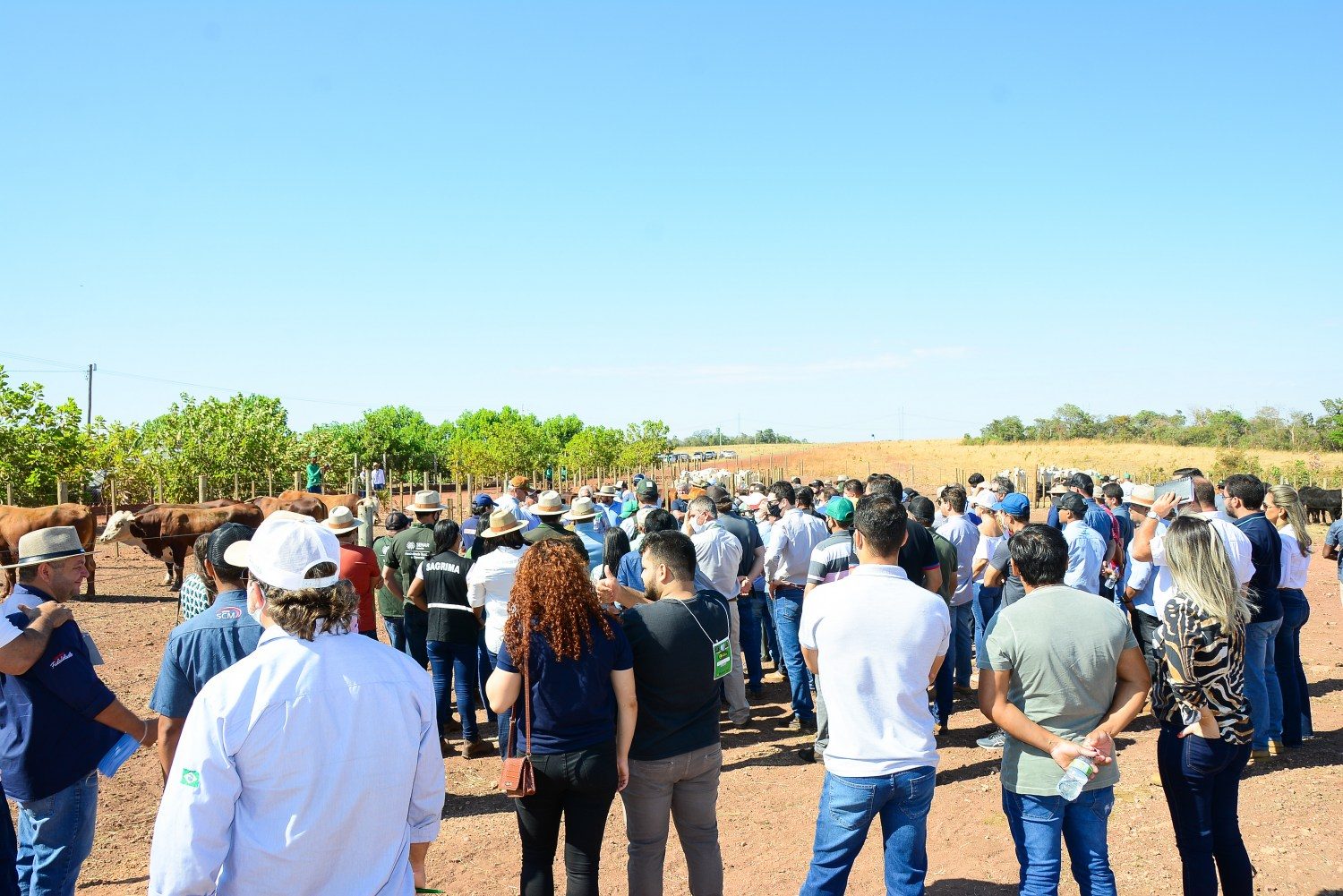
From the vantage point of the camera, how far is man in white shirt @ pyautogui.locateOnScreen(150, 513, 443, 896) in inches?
78.2

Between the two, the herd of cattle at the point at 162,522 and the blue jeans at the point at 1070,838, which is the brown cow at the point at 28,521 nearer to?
the herd of cattle at the point at 162,522

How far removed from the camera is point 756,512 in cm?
1141

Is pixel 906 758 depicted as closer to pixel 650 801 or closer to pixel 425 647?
pixel 650 801

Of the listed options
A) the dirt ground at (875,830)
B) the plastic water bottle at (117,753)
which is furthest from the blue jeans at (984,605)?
the plastic water bottle at (117,753)

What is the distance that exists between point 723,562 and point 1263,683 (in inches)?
150

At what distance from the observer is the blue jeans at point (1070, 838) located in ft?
11.3

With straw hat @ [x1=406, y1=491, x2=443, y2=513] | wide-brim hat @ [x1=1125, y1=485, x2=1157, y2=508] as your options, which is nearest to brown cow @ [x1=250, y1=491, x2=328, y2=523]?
straw hat @ [x1=406, y1=491, x2=443, y2=513]

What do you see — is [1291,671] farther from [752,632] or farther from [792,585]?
[752,632]

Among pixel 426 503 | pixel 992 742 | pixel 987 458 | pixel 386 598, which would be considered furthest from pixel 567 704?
pixel 987 458

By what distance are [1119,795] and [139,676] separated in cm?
940

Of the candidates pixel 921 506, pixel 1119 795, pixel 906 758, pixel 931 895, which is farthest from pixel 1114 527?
pixel 906 758

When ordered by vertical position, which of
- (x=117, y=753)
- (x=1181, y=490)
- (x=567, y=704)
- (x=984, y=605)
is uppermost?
(x=1181, y=490)

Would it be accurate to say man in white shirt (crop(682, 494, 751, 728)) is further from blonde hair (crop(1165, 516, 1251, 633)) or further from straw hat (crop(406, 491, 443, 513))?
blonde hair (crop(1165, 516, 1251, 633))

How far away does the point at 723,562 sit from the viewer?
7203mm
